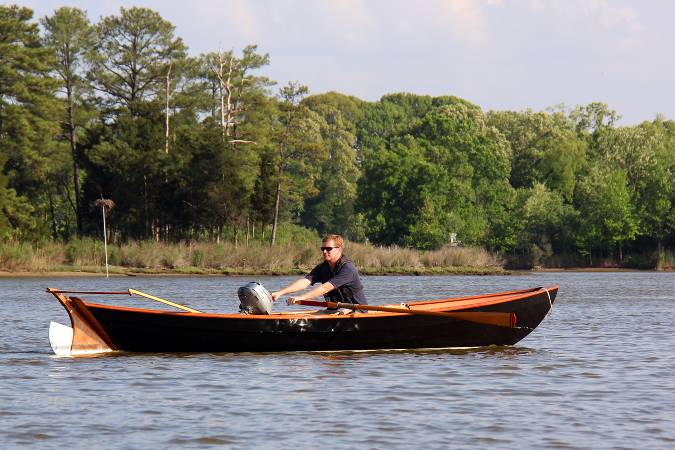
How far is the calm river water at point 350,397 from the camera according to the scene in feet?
39.5

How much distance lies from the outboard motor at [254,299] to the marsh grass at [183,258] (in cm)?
4041

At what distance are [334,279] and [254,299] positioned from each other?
124 centimetres

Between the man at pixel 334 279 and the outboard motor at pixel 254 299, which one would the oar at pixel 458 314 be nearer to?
the man at pixel 334 279

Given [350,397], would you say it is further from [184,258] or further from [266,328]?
[184,258]

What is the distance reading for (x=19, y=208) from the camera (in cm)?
6588

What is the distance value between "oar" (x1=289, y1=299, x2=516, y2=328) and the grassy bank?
4030 cm

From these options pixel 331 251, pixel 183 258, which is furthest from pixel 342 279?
pixel 183 258

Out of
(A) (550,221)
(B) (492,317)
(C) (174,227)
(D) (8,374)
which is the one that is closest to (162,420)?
(D) (8,374)

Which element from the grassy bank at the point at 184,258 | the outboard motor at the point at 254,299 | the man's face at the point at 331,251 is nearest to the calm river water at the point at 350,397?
the outboard motor at the point at 254,299

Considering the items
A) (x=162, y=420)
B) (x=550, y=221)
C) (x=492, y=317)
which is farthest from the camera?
(x=550, y=221)

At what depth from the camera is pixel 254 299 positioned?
715 inches

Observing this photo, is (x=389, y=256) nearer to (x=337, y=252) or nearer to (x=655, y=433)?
(x=337, y=252)

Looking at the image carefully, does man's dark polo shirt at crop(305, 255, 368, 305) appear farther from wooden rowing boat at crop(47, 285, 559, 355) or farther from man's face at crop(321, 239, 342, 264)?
wooden rowing boat at crop(47, 285, 559, 355)

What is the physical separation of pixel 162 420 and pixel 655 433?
512 cm
